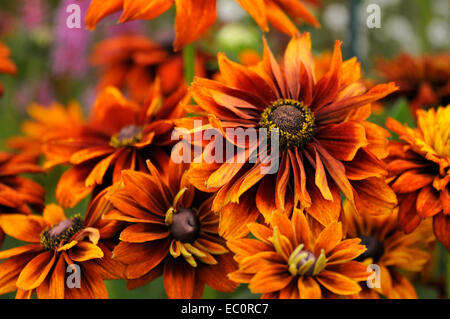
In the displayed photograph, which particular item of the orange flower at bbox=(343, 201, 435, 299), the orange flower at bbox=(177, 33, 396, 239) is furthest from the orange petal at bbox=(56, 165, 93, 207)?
the orange flower at bbox=(343, 201, 435, 299)

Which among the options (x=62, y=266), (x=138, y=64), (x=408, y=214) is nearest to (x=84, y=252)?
(x=62, y=266)

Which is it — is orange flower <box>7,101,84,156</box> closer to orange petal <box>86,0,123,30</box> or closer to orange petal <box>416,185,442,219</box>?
orange petal <box>86,0,123,30</box>

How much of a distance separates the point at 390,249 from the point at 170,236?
0.69 feet

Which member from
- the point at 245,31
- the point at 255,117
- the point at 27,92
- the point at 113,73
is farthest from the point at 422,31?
the point at 27,92

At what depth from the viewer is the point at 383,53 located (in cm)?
154

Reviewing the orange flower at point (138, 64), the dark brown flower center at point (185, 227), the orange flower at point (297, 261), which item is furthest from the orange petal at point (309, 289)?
the orange flower at point (138, 64)

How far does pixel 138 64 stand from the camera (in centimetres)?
79

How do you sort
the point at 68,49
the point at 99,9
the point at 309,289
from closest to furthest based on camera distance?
the point at 309,289, the point at 99,9, the point at 68,49

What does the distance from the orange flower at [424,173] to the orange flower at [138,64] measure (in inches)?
14.3

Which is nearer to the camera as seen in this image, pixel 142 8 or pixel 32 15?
pixel 142 8

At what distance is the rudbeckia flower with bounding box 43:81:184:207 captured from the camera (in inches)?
18.3

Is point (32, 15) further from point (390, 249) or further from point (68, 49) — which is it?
point (390, 249)

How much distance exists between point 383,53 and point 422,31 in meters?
0.47
